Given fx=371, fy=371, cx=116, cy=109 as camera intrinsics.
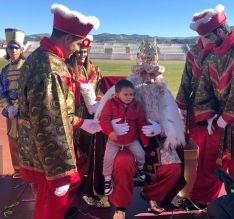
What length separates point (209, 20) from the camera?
3.91 metres

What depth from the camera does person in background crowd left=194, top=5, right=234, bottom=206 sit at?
380 centimetres

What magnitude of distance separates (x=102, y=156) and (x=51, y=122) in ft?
5.46

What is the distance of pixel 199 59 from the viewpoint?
4.18m

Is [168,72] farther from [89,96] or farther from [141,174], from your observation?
[141,174]

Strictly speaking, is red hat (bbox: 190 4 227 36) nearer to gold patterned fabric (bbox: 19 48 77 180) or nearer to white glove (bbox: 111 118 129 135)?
white glove (bbox: 111 118 129 135)

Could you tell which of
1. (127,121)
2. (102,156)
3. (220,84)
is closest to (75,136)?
(102,156)

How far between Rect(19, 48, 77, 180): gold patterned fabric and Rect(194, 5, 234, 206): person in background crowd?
5.86 feet

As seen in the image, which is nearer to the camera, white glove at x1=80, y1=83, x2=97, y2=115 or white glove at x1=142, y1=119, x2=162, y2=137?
white glove at x1=142, y1=119, x2=162, y2=137

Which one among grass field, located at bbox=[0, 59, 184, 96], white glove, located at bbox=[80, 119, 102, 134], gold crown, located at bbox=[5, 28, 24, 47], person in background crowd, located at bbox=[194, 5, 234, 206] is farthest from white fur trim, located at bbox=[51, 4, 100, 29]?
grass field, located at bbox=[0, 59, 184, 96]

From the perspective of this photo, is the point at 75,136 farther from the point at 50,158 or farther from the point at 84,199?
the point at 50,158

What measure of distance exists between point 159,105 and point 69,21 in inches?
63.7

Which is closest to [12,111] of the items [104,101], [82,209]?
[104,101]

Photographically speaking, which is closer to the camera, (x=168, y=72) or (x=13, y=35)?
(x=13, y=35)

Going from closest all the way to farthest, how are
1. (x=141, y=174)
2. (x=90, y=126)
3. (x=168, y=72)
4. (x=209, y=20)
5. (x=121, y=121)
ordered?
(x=90, y=126) < (x=121, y=121) < (x=209, y=20) < (x=141, y=174) < (x=168, y=72)
